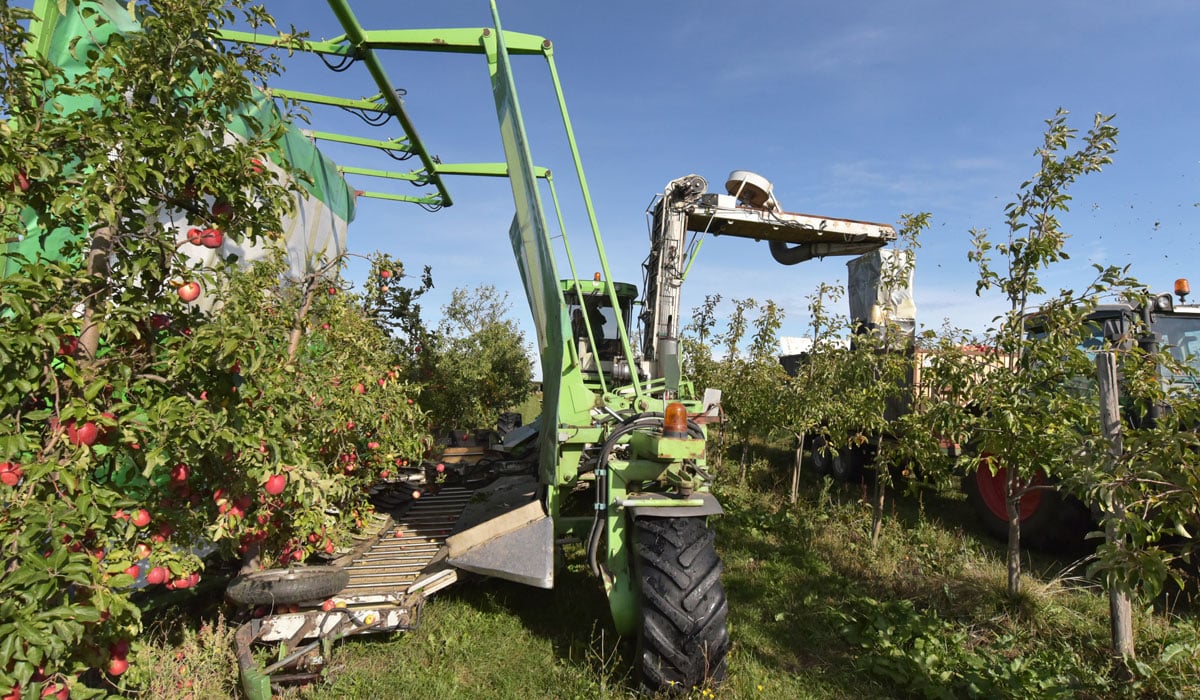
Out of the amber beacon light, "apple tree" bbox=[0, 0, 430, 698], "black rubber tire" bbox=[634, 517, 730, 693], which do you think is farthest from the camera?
the amber beacon light

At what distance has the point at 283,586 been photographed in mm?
3357

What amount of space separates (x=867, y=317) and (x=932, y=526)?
2399 mm

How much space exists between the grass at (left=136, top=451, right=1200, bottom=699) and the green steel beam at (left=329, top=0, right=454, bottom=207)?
4.60m

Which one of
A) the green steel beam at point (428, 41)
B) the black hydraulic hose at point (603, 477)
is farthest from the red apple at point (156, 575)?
the green steel beam at point (428, 41)

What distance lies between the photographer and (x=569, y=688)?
340cm

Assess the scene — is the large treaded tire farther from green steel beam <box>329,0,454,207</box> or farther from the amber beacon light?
green steel beam <box>329,0,454,207</box>

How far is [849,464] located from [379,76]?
792cm

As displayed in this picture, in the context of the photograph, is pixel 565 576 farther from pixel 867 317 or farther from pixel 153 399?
pixel 867 317

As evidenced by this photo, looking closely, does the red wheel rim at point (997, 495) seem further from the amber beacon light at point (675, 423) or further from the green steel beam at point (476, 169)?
the green steel beam at point (476, 169)

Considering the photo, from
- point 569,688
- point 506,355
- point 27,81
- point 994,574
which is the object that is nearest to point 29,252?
point 27,81

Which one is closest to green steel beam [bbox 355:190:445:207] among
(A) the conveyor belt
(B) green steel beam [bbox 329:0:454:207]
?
(B) green steel beam [bbox 329:0:454:207]

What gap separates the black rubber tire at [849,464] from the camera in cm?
921

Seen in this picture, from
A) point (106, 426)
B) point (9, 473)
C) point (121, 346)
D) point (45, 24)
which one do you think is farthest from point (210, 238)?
point (45, 24)

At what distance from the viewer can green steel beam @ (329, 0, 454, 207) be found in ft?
16.7
